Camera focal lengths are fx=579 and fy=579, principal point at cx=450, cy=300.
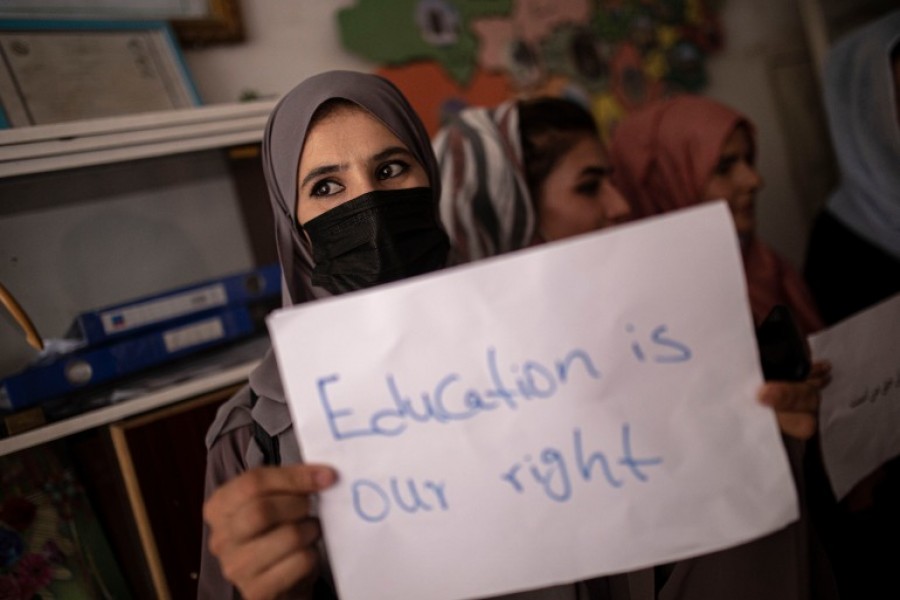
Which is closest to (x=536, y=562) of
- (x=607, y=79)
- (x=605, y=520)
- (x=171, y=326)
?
(x=605, y=520)

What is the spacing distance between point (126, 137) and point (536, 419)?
0.81 metres

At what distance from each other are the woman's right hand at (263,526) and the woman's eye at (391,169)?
420 millimetres

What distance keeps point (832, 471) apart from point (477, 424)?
1.91 feet

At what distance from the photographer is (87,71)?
111 centimetres

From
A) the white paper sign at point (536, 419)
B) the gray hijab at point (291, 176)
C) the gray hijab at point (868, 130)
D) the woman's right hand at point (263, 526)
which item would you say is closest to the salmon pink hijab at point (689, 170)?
the gray hijab at point (868, 130)

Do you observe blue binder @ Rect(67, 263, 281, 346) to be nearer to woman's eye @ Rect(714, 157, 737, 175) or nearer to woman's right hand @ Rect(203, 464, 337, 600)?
woman's right hand @ Rect(203, 464, 337, 600)

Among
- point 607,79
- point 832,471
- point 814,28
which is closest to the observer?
point 832,471

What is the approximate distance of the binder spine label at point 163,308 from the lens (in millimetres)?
931

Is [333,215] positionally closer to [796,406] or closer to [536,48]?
[796,406]

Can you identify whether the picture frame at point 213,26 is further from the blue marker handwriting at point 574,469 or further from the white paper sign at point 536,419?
the blue marker handwriting at point 574,469

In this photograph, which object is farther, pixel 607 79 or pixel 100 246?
pixel 607 79

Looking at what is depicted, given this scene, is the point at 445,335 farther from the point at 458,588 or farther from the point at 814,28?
the point at 814,28

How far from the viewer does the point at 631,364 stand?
1.73 feet

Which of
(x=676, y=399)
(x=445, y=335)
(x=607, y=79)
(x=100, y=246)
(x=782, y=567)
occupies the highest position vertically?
(x=607, y=79)
